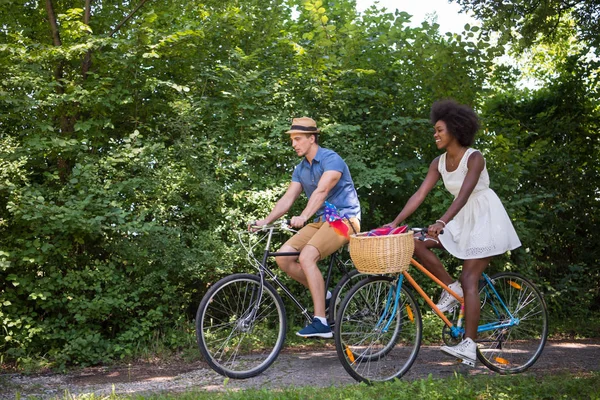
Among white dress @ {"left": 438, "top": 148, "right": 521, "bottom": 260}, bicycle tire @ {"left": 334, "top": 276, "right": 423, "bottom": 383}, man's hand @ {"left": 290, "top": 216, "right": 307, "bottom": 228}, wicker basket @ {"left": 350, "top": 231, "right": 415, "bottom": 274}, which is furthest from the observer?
white dress @ {"left": 438, "top": 148, "right": 521, "bottom": 260}

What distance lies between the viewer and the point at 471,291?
5.20 metres

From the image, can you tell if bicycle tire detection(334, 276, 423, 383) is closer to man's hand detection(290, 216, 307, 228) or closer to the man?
the man

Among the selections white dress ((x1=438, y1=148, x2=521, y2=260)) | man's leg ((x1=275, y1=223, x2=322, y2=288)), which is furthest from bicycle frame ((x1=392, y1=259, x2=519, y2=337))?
man's leg ((x1=275, y1=223, x2=322, y2=288))

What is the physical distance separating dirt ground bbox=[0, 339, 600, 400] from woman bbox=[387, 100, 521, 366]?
0.67 metres

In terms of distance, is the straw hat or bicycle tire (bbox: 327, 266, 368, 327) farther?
the straw hat

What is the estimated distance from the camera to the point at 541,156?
31.5ft

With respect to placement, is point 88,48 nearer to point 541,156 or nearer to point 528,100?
point 541,156

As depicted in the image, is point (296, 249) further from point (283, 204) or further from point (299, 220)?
point (299, 220)

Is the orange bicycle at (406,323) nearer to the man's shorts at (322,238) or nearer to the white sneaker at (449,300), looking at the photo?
the white sneaker at (449,300)

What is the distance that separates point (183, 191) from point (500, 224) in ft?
11.4

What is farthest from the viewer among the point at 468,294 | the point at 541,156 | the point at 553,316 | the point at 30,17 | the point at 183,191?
the point at 541,156

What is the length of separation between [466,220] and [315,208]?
1.28m

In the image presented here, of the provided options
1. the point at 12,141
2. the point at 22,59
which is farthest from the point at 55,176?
the point at 22,59

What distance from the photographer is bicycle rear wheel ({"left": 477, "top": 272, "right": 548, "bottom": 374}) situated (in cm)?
568
